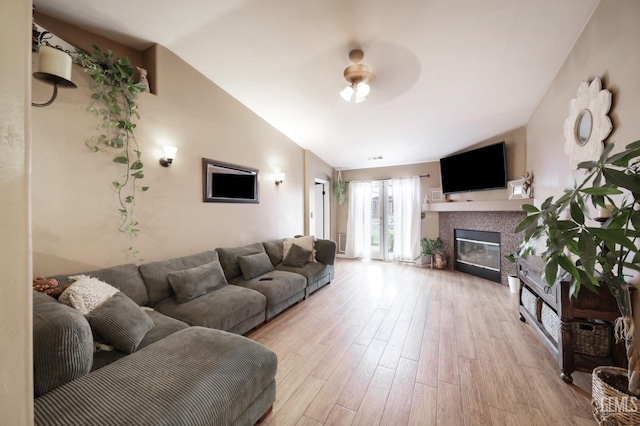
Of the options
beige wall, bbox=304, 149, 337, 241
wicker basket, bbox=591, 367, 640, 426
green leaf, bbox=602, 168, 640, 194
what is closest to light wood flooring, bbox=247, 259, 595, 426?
wicker basket, bbox=591, 367, 640, 426

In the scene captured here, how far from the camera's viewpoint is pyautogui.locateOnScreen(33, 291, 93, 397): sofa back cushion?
1010 mm

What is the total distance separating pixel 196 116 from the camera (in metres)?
2.83

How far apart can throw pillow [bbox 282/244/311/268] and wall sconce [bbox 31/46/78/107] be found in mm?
2804

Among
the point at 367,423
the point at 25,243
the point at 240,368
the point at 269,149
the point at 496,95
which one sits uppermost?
the point at 496,95

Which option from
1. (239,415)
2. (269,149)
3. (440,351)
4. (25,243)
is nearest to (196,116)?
(269,149)

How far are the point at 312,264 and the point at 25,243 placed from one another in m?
3.20

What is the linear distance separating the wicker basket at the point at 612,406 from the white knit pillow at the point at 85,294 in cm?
301

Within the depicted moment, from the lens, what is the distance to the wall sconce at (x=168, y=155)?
96.3 inches

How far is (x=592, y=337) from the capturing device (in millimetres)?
1735

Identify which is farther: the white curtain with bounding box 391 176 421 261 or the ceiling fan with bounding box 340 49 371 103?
the white curtain with bounding box 391 176 421 261

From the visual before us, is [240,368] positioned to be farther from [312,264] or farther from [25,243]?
[312,264]

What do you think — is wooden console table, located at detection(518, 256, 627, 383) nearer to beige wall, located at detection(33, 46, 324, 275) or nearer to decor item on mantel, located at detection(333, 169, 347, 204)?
beige wall, located at detection(33, 46, 324, 275)

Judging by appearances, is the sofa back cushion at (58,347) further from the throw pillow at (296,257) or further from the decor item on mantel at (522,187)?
the decor item on mantel at (522,187)

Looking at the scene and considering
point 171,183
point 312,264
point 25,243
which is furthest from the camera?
point 312,264
